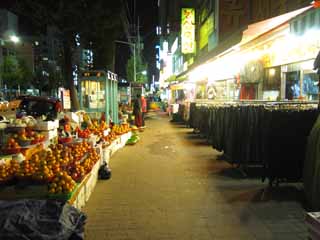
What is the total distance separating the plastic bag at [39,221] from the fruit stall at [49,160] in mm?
797

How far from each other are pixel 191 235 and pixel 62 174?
2.26m

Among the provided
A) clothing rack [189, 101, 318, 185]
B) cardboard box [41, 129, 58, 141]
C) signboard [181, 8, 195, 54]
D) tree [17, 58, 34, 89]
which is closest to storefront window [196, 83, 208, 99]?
signboard [181, 8, 195, 54]

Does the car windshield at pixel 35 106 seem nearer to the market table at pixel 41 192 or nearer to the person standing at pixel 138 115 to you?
the person standing at pixel 138 115

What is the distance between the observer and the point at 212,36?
19.3 meters

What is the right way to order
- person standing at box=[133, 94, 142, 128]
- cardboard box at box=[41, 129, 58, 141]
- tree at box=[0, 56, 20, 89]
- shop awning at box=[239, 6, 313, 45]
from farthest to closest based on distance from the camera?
tree at box=[0, 56, 20, 89], person standing at box=[133, 94, 142, 128], cardboard box at box=[41, 129, 58, 141], shop awning at box=[239, 6, 313, 45]

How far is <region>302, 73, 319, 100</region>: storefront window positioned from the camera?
9031 millimetres

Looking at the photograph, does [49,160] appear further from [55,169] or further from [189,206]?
[189,206]

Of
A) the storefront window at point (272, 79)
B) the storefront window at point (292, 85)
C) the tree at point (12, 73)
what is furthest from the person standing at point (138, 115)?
the tree at point (12, 73)

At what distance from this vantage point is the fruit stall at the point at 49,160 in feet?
17.0

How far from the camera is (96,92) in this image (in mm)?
14125

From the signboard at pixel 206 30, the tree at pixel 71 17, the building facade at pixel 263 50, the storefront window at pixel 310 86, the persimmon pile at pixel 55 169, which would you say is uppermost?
the signboard at pixel 206 30

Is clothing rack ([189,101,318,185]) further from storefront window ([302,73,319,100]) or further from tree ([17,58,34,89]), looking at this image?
tree ([17,58,34,89])

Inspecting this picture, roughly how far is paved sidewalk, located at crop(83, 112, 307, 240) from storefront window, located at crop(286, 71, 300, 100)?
129 inches

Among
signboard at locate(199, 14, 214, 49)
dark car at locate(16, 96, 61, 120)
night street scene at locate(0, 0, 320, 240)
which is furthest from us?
signboard at locate(199, 14, 214, 49)
